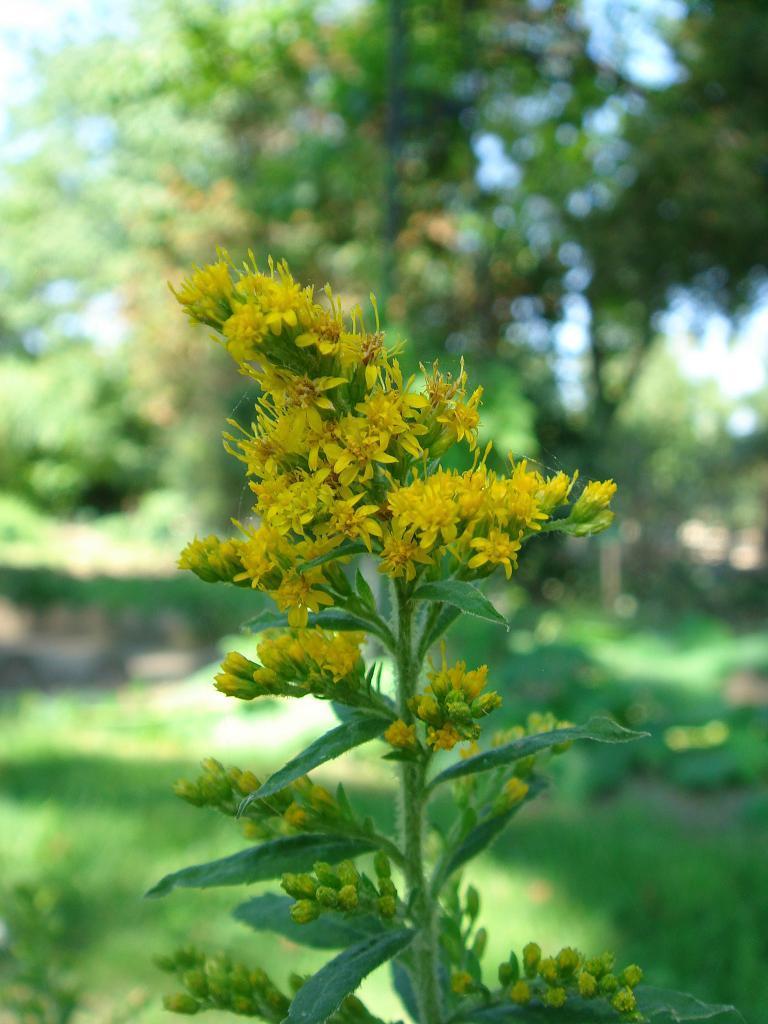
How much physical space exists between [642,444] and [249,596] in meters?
6.71

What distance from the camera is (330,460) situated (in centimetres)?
86

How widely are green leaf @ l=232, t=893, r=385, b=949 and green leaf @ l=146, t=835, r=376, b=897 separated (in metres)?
0.08

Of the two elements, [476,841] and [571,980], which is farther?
[476,841]

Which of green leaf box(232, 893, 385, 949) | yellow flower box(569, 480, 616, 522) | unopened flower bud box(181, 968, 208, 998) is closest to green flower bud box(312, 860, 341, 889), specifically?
green leaf box(232, 893, 385, 949)

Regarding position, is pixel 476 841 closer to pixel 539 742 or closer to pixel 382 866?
pixel 382 866

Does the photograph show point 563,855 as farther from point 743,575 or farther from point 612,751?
point 743,575

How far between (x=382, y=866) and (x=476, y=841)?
115mm

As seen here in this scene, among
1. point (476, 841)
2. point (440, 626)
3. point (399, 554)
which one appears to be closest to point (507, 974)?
point (476, 841)

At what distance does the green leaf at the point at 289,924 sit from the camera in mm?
1086

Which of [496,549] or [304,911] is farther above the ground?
[496,549]

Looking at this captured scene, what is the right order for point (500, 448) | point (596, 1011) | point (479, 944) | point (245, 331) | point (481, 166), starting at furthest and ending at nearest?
1. point (481, 166)
2. point (500, 448)
3. point (479, 944)
4. point (596, 1011)
5. point (245, 331)

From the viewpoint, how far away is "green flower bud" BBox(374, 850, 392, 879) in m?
1.01

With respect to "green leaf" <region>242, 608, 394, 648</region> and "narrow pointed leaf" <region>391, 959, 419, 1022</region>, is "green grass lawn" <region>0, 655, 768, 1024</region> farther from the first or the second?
"green leaf" <region>242, 608, 394, 648</region>

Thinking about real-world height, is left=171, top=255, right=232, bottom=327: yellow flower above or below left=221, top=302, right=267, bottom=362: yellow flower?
above
